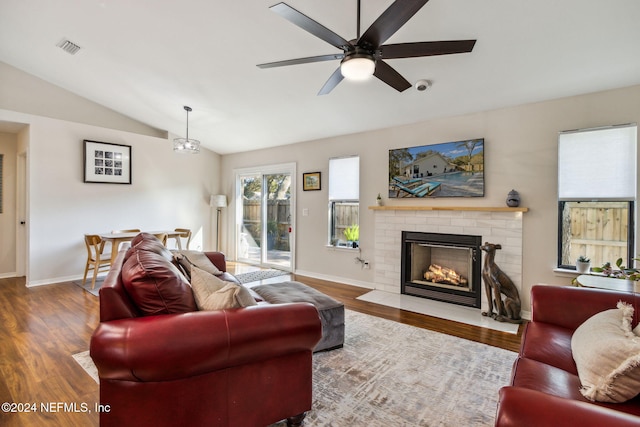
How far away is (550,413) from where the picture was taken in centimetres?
89

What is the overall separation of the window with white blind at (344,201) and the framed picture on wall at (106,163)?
12.4 ft

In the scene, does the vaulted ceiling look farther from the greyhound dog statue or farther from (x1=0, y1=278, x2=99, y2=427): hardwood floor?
(x1=0, y1=278, x2=99, y2=427): hardwood floor

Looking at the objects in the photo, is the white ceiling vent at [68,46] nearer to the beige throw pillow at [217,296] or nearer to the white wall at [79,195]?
the white wall at [79,195]

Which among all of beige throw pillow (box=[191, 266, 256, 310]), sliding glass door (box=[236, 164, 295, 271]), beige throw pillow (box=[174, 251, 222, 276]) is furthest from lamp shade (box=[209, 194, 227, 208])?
beige throw pillow (box=[191, 266, 256, 310])

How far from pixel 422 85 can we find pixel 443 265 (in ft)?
7.92

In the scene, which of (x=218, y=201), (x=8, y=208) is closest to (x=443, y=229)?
(x=218, y=201)

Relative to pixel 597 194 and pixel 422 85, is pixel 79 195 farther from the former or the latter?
pixel 597 194

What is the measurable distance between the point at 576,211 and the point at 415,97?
2.17 meters

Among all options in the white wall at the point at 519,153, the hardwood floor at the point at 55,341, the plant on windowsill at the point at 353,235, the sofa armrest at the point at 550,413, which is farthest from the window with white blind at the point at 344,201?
the sofa armrest at the point at 550,413

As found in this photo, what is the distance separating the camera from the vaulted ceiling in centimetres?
244

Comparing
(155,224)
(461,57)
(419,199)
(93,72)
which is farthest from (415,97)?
(155,224)

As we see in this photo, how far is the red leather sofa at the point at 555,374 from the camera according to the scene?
2.89 ft

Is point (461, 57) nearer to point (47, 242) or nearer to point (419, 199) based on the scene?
point (419, 199)

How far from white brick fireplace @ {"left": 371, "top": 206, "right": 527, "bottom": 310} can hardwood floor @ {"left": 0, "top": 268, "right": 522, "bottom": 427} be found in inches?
20.4
